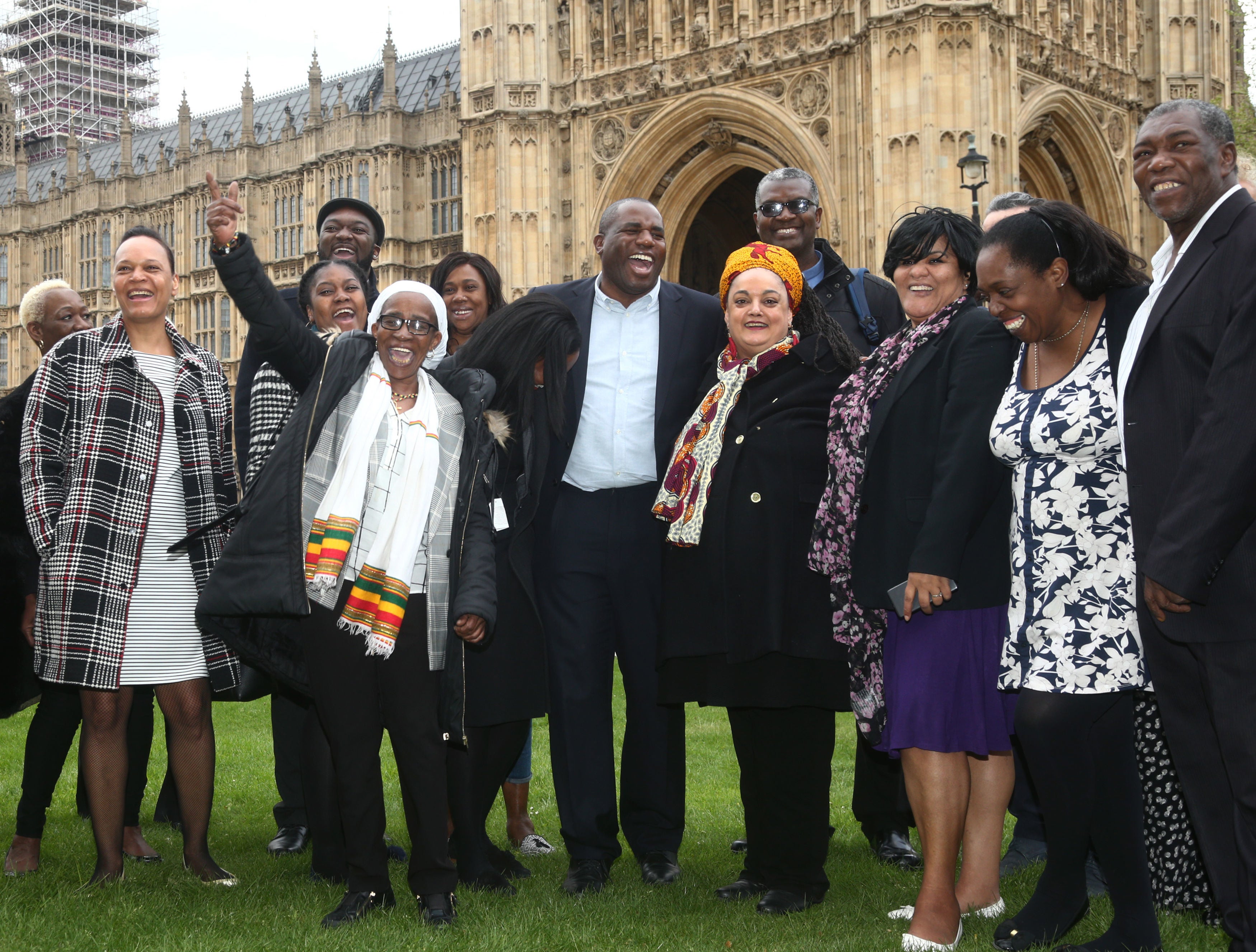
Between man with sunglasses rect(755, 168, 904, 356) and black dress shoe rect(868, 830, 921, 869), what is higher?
man with sunglasses rect(755, 168, 904, 356)

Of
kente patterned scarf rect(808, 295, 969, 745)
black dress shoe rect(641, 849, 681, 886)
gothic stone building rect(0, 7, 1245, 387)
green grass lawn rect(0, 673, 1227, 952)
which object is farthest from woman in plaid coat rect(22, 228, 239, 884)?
gothic stone building rect(0, 7, 1245, 387)

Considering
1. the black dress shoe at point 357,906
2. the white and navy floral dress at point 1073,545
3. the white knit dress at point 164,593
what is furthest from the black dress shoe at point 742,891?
the white knit dress at point 164,593

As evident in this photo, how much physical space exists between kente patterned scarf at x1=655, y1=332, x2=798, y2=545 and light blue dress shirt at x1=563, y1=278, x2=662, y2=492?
0.93ft

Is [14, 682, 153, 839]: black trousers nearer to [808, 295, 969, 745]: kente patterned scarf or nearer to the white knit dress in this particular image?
the white knit dress

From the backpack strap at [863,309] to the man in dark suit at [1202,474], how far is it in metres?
1.68

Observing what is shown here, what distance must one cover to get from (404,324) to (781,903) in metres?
2.15

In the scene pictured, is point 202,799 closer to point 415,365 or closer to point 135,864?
point 135,864

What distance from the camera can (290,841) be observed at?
502 cm

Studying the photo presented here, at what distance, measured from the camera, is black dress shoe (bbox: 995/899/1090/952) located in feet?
11.3

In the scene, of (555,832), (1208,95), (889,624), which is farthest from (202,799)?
(1208,95)

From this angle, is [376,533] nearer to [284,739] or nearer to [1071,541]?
[284,739]

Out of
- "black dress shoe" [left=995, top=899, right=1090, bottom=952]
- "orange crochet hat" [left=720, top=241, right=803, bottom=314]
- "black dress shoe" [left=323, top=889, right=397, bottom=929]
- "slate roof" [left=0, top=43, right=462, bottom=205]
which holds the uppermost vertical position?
"slate roof" [left=0, top=43, right=462, bottom=205]

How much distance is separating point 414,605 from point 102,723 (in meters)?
1.24

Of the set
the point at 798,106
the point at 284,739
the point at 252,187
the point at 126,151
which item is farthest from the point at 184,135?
the point at 284,739
